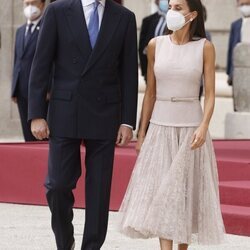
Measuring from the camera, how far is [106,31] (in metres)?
8.15

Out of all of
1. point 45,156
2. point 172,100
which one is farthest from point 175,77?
point 45,156

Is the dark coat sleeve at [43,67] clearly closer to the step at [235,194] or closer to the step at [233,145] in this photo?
the step at [235,194]

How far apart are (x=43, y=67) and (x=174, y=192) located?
1.04 meters

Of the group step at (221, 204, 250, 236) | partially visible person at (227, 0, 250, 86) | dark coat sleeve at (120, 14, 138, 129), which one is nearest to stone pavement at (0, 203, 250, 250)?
step at (221, 204, 250, 236)

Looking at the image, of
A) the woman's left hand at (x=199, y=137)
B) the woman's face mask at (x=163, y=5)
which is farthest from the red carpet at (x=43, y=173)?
the woman's face mask at (x=163, y=5)

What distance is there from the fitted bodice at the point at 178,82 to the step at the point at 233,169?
267 cm

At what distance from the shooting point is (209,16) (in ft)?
61.4

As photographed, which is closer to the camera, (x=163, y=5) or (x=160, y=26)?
(x=160, y=26)

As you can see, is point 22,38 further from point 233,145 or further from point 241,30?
point 241,30

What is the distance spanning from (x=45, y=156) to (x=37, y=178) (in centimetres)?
20

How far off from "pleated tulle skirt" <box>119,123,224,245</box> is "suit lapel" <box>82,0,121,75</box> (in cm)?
55

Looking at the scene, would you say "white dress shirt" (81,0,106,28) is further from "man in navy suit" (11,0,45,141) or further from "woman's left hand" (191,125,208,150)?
"man in navy suit" (11,0,45,141)

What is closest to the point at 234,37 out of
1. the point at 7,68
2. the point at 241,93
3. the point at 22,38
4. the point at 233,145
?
the point at 241,93

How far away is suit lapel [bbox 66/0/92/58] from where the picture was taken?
810cm
